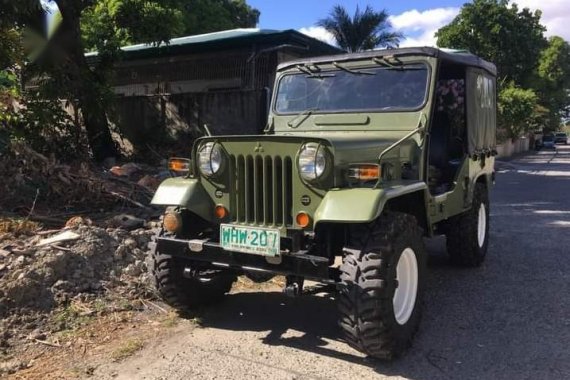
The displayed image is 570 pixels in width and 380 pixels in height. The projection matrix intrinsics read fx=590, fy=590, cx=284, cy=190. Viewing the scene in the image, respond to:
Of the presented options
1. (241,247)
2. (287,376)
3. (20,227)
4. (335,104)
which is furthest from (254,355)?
(20,227)

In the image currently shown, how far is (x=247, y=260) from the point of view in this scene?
4285mm

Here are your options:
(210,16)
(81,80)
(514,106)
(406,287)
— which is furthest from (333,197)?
(514,106)

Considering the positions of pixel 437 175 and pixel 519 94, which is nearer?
pixel 437 175

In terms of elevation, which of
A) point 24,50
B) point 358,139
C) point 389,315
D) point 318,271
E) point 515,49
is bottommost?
point 389,315

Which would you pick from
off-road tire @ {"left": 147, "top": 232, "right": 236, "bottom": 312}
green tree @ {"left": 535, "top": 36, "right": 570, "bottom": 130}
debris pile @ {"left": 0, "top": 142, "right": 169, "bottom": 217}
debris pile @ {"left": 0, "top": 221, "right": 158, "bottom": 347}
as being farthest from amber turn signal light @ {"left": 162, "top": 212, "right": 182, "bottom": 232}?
green tree @ {"left": 535, "top": 36, "right": 570, "bottom": 130}

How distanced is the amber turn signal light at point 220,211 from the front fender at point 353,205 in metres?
0.91

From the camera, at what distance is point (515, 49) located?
112 feet

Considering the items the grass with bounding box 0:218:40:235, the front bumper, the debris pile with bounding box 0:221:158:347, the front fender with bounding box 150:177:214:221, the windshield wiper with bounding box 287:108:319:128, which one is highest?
the windshield wiper with bounding box 287:108:319:128

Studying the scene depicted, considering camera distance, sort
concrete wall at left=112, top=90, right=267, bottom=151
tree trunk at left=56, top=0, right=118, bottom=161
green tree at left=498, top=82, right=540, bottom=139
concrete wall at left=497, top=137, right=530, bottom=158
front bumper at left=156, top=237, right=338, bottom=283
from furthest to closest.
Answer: concrete wall at left=497, top=137, right=530, bottom=158 → green tree at left=498, top=82, right=540, bottom=139 → concrete wall at left=112, top=90, right=267, bottom=151 → tree trunk at left=56, top=0, right=118, bottom=161 → front bumper at left=156, top=237, right=338, bottom=283

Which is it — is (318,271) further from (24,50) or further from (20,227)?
(24,50)

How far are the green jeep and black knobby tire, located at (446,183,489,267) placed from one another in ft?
1.18

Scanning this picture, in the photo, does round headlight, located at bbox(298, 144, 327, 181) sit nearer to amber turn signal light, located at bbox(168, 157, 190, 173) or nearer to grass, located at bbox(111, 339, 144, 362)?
amber turn signal light, located at bbox(168, 157, 190, 173)

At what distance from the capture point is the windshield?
17.4 feet

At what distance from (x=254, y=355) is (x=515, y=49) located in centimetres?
3397
